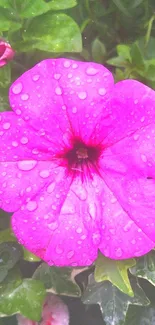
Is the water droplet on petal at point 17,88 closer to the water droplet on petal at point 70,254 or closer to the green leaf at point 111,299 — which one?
the water droplet on petal at point 70,254

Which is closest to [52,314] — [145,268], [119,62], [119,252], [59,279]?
[59,279]

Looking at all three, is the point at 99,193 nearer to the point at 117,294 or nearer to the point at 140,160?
the point at 140,160

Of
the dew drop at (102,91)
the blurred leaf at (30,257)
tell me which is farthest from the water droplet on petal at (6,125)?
the blurred leaf at (30,257)

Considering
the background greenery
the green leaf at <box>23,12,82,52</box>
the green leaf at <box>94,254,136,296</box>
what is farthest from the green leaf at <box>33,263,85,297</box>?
the green leaf at <box>23,12,82,52</box>

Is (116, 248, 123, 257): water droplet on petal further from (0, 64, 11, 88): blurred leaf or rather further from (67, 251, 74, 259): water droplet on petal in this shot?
(0, 64, 11, 88): blurred leaf

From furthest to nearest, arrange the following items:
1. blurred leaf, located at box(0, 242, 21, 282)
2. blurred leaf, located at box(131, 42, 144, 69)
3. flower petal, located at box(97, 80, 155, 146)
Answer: blurred leaf, located at box(0, 242, 21, 282)
blurred leaf, located at box(131, 42, 144, 69)
flower petal, located at box(97, 80, 155, 146)

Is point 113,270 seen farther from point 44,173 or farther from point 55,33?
point 55,33

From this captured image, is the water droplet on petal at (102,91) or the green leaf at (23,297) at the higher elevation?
the water droplet on petal at (102,91)
